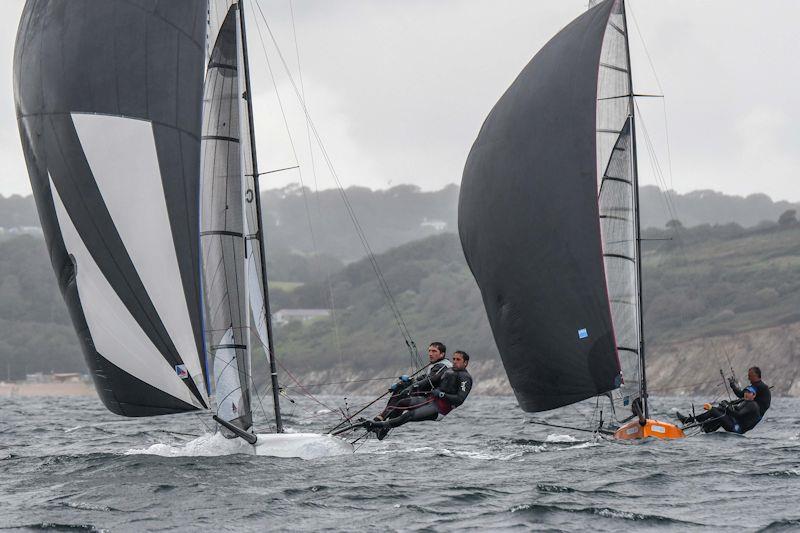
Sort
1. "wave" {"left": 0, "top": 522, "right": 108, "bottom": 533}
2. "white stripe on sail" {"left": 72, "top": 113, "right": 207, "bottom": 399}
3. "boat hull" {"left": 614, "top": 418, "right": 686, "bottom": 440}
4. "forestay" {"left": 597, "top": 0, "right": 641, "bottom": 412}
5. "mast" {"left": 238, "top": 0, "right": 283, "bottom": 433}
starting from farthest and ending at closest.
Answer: "forestay" {"left": 597, "top": 0, "right": 641, "bottom": 412} → "boat hull" {"left": 614, "top": 418, "right": 686, "bottom": 440} → "mast" {"left": 238, "top": 0, "right": 283, "bottom": 433} → "white stripe on sail" {"left": 72, "top": 113, "right": 207, "bottom": 399} → "wave" {"left": 0, "top": 522, "right": 108, "bottom": 533}

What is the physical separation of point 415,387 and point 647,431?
5.23m

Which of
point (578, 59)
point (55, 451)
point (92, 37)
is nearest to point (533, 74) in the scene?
point (578, 59)

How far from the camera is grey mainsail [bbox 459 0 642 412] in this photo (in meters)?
18.7

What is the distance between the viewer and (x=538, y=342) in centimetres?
1892

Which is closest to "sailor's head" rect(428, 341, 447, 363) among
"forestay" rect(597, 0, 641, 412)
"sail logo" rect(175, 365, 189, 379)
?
"sail logo" rect(175, 365, 189, 379)

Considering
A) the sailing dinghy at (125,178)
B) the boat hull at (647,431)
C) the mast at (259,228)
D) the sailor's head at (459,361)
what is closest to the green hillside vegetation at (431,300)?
the boat hull at (647,431)

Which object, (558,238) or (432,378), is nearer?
(432,378)

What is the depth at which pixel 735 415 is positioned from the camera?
19766 mm

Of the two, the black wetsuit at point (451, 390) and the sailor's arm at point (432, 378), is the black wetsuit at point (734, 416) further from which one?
the sailor's arm at point (432, 378)

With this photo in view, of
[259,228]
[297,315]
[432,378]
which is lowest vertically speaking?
[432,378]

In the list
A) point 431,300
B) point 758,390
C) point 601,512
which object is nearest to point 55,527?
point 601,512

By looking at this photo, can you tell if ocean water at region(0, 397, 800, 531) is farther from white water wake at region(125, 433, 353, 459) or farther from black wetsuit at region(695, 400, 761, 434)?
black wetsuit at region(695, 400, 761, 434)

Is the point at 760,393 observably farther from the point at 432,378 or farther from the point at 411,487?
the point at 411,487

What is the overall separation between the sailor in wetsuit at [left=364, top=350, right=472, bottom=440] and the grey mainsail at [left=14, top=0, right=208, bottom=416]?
278 cm
